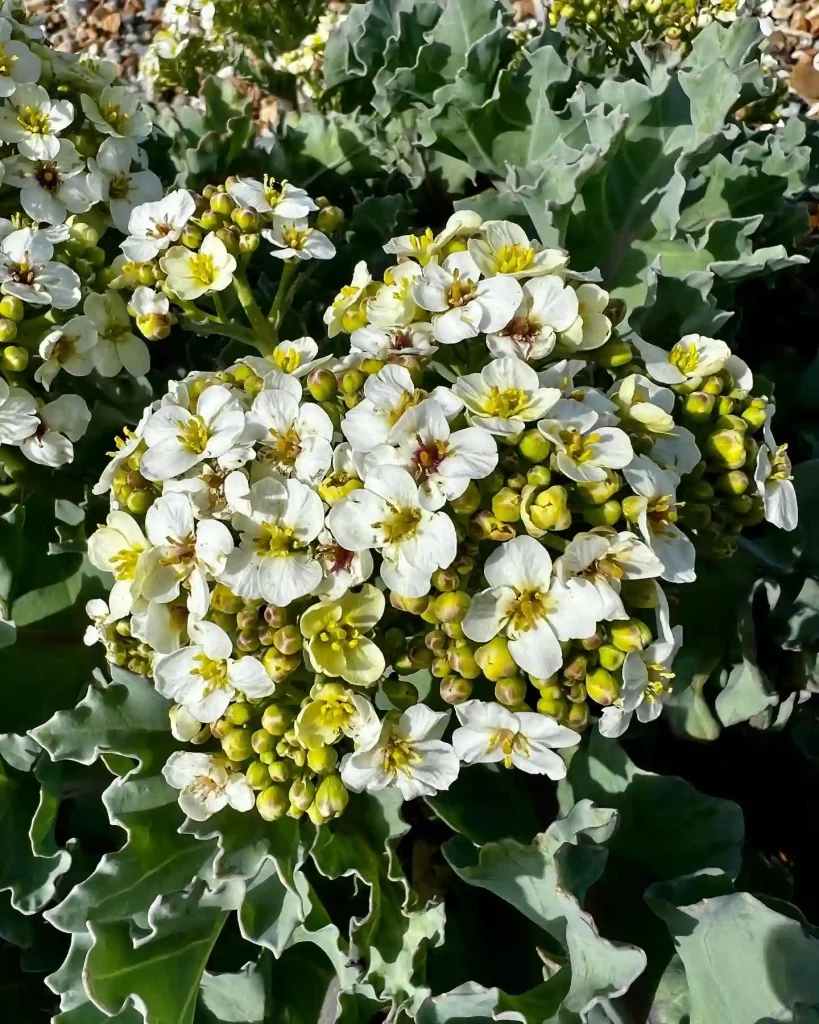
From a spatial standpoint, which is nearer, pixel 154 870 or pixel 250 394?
pixel 250 394

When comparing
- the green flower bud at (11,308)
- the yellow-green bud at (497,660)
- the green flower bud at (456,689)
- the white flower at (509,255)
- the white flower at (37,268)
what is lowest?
the green flower bud at (456,689)

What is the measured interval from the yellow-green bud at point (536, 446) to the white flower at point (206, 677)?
0.44 meters

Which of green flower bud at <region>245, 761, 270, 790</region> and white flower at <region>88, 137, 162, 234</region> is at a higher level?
white flower at <region>88, 137, 162, 234</region>

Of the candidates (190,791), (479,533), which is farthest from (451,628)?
(190,791)

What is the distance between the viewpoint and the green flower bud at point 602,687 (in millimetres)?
1147

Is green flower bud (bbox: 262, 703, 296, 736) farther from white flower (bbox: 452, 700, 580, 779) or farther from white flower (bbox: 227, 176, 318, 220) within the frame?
white flower (bbox: 227, 176, 318, 220)

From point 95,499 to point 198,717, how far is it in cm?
80

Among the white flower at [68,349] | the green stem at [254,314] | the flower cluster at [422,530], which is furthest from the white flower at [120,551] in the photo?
the green stem at [254,314]

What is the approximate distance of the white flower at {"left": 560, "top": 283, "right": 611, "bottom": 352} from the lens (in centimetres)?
127

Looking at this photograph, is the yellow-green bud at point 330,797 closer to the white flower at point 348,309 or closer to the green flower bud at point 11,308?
the white flower at point 348,309

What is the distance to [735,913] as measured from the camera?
1303 mm

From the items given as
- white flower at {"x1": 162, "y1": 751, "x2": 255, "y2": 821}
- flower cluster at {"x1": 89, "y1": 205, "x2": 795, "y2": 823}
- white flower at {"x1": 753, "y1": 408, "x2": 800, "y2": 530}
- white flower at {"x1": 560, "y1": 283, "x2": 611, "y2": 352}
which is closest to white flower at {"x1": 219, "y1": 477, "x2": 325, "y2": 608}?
flower cluster at {"x1": 89, "y1": 205, "x2": 795, "y2": 823}

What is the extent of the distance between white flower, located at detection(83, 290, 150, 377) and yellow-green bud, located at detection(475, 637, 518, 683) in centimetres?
93

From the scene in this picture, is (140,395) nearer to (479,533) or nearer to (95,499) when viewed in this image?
(95,499)
